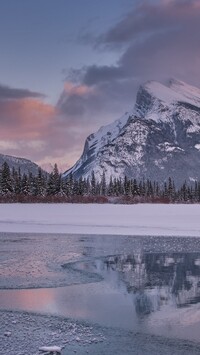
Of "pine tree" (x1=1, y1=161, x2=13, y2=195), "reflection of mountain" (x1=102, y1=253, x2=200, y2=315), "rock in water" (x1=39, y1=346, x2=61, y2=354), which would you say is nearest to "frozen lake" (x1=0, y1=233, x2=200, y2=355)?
"reflection of mountain" (x1=102, y1=253, x2=200, y2=315)

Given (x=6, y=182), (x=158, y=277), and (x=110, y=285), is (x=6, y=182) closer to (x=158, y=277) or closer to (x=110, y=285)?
(x=158, y=277)

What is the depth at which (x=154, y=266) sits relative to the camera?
21953 mm

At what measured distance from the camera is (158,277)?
1917cm

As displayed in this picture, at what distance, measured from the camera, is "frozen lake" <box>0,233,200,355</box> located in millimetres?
12890

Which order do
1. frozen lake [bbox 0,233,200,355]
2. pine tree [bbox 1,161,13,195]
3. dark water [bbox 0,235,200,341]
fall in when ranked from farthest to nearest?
pine tree [bbox 1,161,13,195]
dark water [bbox 0,235,200,341]
frozen lake [bbox 0,233,200,355]

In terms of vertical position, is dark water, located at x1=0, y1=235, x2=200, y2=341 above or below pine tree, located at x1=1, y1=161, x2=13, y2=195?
below

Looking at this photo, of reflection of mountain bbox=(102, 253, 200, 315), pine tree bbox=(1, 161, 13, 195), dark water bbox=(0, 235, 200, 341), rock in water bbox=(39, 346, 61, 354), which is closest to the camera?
rock in water bbox=(39, 346, 61, 354)

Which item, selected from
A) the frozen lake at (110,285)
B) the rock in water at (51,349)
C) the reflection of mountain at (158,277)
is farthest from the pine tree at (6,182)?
the rock in water at (51,349)

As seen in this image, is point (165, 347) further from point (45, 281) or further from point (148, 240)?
point (148, 240)

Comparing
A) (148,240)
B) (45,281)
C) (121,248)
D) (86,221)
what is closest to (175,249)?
(121,248)

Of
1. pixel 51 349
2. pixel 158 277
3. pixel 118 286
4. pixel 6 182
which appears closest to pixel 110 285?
pixel 118 286

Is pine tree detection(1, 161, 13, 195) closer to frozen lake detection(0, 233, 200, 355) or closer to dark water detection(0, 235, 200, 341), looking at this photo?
frozen lake detection(0, 233, 200, 355)

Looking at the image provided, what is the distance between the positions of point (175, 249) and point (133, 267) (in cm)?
658

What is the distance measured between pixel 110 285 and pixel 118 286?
0.33 meters
